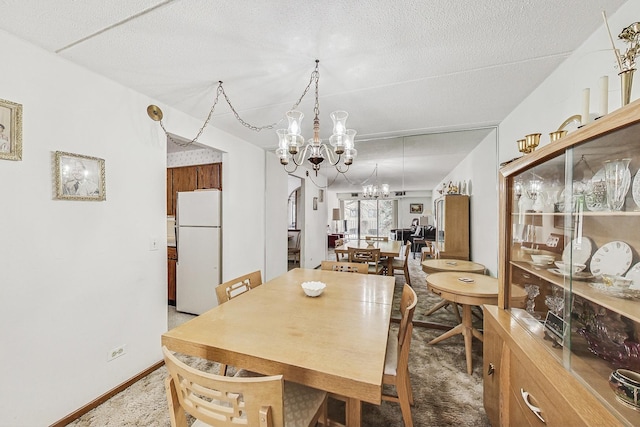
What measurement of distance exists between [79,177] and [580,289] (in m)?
2.96

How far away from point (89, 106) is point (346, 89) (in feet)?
6.56

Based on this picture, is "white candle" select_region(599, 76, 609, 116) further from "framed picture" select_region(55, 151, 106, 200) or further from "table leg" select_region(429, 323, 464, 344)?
"framed picture" select_region(55, 151, 106, 200)

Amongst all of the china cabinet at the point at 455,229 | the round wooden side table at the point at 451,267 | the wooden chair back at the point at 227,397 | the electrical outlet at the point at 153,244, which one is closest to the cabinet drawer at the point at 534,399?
the wooden chair back at the point at 227,397

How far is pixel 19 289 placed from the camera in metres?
1.47

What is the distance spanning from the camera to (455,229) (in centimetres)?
353

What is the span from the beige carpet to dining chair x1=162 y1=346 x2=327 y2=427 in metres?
0.94

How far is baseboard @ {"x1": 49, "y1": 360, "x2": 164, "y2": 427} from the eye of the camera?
162cm

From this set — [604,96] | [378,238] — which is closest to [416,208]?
[378,238]

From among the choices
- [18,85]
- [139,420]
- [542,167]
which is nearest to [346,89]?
[542,167]

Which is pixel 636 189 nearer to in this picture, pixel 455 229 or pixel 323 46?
pixel 323 46

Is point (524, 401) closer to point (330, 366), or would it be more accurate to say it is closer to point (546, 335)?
point (546, 335)

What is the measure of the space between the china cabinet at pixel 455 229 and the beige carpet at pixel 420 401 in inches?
52.1

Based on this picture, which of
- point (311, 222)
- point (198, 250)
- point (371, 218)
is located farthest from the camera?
point (311, 222)

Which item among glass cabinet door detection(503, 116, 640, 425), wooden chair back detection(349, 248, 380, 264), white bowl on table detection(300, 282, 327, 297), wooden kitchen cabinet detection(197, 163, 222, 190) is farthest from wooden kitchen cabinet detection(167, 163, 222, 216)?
glass cabinet door detection(503, 116, 640, 425)
